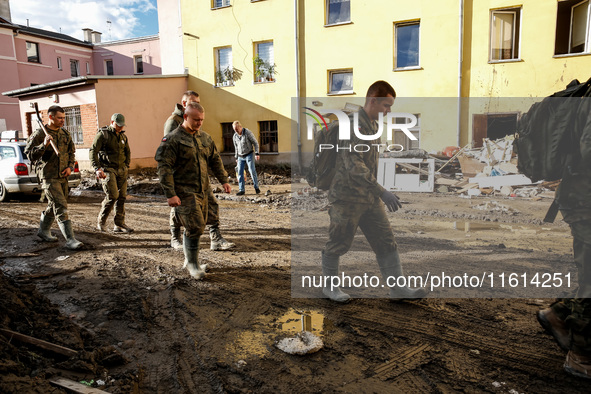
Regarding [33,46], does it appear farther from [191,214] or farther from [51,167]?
[191,214]

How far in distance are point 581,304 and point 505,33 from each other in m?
13.8

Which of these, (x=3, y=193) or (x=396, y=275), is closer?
(x=396, y=275)

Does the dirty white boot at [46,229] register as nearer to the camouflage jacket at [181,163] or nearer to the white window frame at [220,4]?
the camouflage jacket at [181,163]

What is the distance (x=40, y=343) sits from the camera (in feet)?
10.4

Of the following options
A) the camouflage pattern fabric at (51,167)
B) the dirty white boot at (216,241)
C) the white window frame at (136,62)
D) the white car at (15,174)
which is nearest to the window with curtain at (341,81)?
the white car at (15,174)

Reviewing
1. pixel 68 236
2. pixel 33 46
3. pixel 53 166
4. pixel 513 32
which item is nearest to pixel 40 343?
pixel 68 236

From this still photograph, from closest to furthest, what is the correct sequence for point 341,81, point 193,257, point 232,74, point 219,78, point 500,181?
point 193,257
point 500,181
point 341,81
point 232,74
point 219,78

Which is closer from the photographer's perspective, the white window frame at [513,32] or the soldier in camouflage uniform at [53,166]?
the soldier in camouflage uniform at [53,166]

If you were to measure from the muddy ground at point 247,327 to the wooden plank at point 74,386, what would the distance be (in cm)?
9

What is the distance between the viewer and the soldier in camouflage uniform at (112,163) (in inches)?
275

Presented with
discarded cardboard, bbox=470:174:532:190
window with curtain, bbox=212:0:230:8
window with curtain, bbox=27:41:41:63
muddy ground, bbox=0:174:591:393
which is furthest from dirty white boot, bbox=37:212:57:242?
window with curtain, bbox=27:41:41:63

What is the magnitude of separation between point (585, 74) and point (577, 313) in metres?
13.2

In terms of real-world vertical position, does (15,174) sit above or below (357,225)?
above

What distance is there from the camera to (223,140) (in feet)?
66.0
